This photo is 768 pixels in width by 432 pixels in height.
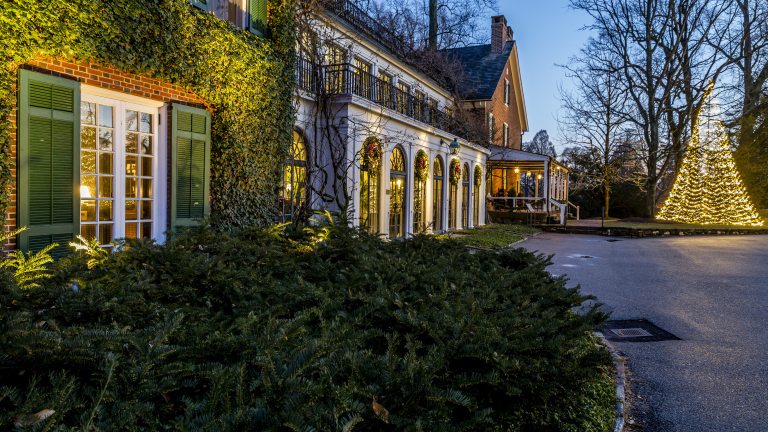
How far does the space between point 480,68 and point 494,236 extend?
1370 cm

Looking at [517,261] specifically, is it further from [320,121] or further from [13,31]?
[320,121]

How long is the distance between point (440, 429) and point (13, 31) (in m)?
5.97

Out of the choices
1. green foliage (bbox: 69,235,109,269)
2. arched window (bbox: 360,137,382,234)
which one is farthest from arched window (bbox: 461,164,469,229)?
green foliage (bbox: 69,235,109,269)

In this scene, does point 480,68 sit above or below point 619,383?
above

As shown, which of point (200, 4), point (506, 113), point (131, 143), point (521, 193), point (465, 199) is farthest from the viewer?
point (521, 193)

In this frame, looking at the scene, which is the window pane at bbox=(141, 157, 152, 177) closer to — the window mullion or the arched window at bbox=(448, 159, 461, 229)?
the window mullion

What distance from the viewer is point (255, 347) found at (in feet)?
7.82

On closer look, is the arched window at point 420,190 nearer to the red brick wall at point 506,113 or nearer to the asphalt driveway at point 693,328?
the asphalt driveway at point 693,328

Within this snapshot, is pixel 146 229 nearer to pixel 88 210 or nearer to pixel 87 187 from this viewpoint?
pixel 88 210

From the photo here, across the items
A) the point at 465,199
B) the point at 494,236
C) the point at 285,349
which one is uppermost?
the point at 465,199

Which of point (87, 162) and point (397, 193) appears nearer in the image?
point (87, 162)

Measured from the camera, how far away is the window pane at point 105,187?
6802mm

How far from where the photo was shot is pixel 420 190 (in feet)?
57.9

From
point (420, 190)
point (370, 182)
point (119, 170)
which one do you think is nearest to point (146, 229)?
point (119, 170)
